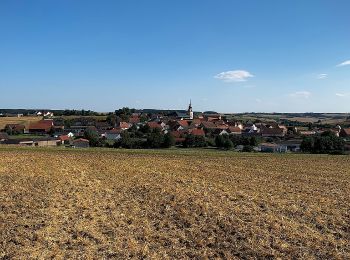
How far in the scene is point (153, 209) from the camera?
1423cm

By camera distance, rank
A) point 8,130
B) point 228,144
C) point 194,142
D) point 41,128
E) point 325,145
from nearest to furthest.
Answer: point 325,145
point 228,144
point 194,142
point 8,130
point 41,128

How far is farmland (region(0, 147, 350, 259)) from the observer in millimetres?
9914

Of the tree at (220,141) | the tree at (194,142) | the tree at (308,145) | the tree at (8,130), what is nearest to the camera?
the tree at (308,145)

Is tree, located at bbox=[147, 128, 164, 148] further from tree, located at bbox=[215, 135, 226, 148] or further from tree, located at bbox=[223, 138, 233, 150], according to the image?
tree, located at bbox=[223, 138, 233, 150]

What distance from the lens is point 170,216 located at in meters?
13.2

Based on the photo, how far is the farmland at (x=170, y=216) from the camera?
9914 mm

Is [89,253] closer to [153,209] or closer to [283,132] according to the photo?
[153,209]

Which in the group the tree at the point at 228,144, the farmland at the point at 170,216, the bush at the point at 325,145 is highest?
the farmland at the point at 170,216

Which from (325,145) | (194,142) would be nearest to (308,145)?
(325,145)

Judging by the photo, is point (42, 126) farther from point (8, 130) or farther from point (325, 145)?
point (325, 145)

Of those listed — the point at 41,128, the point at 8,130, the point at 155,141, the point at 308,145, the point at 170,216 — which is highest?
the point at 170,216

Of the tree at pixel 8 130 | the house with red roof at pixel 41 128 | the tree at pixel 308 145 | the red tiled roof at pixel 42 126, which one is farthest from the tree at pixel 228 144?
the tree at pixel 8 130

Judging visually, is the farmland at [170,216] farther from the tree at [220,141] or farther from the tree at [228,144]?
the tree at [220,141]

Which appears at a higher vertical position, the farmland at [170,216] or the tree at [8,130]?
the farmland at [170,216]
